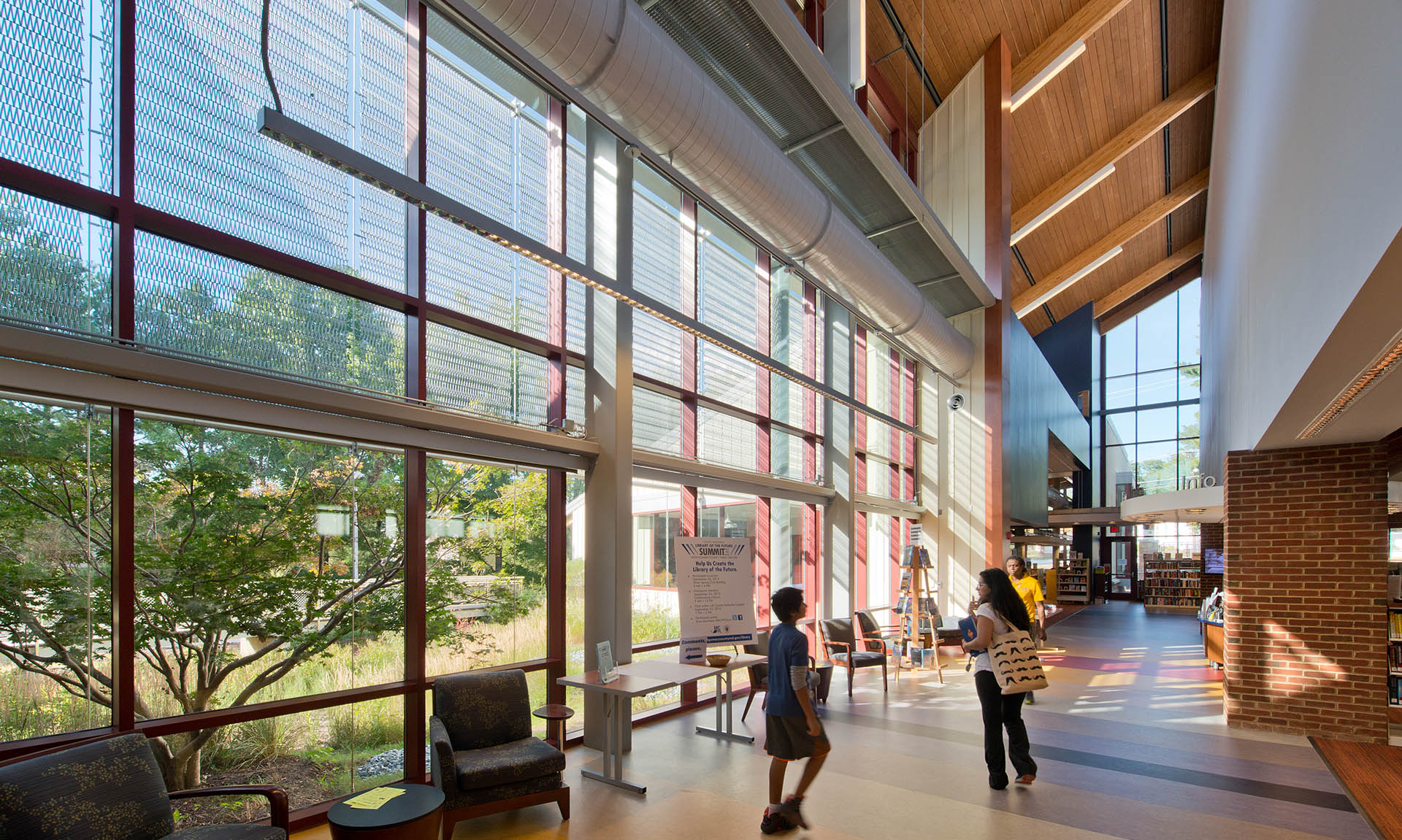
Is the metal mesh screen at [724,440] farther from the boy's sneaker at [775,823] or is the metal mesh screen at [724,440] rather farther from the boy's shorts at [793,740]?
the boy's sneaker at [775,823]

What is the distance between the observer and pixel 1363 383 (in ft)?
14.0

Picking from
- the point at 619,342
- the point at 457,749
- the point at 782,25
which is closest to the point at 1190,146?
the point at 782,25

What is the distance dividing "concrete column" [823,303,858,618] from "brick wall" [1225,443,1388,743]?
445cm

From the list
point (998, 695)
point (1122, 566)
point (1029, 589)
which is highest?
point (998, 695)

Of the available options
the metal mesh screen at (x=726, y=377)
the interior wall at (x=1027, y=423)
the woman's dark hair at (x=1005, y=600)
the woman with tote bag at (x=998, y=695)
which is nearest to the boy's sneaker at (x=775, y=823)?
the woman with tote bag at (x=998, y=695)

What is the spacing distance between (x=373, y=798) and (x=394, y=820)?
1.07 ft

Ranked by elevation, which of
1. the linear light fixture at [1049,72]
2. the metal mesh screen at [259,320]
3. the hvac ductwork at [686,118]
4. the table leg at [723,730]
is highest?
the linear light fixture at [1049,72]

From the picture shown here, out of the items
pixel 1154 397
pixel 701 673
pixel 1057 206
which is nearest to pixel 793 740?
pixel 701 673

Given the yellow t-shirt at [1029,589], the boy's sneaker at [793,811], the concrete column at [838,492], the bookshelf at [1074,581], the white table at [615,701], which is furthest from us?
the bookshelf at [1074,581]

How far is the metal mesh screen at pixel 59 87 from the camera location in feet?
11.5

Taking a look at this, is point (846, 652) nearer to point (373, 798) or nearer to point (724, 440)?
point (724, 440)

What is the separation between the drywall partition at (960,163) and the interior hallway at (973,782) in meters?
8.28

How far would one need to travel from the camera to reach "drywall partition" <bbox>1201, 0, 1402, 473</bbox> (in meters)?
2.34

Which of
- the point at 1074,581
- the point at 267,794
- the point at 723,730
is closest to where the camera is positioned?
the point at 267,794
